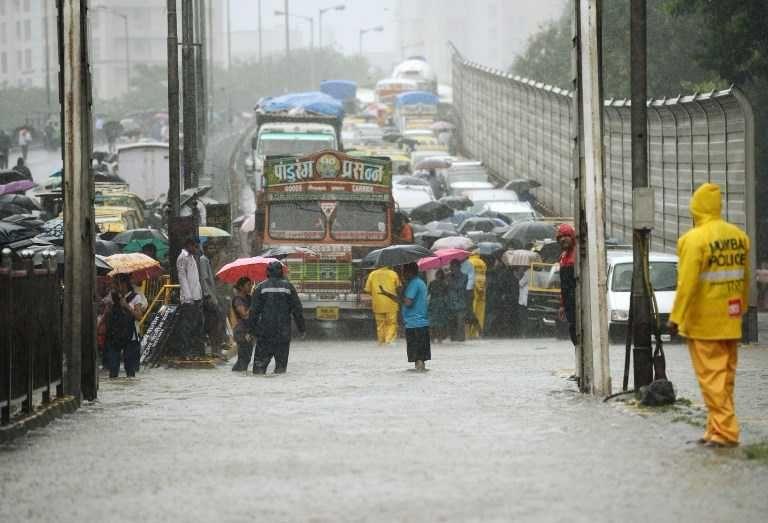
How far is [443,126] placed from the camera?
89.8 meters

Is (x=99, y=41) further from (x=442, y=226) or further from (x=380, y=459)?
(x=380, y=459)

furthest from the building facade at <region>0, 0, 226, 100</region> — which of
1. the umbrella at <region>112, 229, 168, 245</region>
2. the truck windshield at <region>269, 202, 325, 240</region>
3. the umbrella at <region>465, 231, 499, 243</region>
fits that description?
the truck windshield at <region>269, 202, 325, 240</region>

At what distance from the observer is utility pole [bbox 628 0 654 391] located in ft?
50.6

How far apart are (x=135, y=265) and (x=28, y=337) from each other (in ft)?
34.7

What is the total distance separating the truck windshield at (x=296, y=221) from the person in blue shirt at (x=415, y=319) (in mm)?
9106

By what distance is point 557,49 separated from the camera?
8250 centimetres

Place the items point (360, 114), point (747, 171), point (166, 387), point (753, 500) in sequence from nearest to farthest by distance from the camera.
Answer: point (753, 500) < point (166, 387) < point (747, 171) < point (360, 114)

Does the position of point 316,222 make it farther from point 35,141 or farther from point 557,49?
point 35,141

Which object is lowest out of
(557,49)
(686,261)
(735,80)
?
(686,261)

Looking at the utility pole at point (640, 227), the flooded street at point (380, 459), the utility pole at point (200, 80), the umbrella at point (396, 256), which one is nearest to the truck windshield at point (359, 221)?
the umbrella at point (396, 256)

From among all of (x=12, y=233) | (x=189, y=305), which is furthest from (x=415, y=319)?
(x=12, y=233)

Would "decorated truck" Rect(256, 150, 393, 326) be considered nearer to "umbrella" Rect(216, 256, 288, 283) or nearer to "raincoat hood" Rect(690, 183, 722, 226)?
"umbrella" Rect(216, 256, 288, 283)

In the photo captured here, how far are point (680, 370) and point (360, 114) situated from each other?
310 ft

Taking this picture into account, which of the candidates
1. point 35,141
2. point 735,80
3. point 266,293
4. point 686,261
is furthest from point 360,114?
point 686,261
